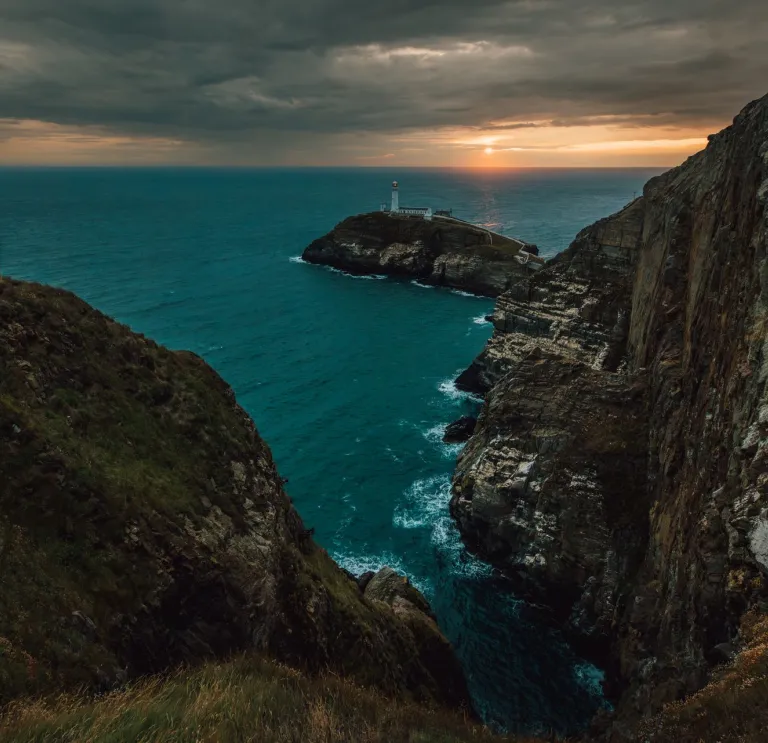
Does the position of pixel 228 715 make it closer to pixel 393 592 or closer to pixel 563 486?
pixel 393 592

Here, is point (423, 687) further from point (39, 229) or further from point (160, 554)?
point (39, 229)

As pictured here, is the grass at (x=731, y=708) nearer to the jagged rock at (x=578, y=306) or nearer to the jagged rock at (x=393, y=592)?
the jagged rock at (x=393, y=592)

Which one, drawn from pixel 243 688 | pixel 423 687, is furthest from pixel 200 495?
pixel 423 687

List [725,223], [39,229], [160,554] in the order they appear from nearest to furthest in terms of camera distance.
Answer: [160,554] < [725,223] < [39,229]

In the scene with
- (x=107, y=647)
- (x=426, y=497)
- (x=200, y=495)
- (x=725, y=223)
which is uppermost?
(x=725, y=223)

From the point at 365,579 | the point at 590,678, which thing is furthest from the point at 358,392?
the point at 590,678

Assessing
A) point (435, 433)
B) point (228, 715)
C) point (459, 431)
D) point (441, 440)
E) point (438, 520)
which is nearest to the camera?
point (228, 715)

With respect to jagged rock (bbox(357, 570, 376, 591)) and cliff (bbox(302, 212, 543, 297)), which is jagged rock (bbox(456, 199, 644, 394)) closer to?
jagged rock (bbox(357, 570, 376, 591))
